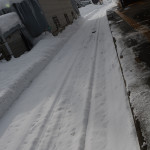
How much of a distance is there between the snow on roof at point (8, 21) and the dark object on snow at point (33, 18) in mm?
1067

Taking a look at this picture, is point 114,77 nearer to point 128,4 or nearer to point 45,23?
point 45,23

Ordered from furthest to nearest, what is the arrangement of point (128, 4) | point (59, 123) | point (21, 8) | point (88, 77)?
1. point (128, 4)
2. point (21, 8)
3. point (88, 77)
4. point (59, 123)

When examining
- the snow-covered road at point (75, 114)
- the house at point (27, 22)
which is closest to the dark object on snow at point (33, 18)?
the house at point (27, 22)

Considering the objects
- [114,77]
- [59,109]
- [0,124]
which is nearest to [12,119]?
[0,124]

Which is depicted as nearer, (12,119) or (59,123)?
(59,123)

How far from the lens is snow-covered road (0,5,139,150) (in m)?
3.12

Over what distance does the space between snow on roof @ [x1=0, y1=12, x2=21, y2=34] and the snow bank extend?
1957 mm

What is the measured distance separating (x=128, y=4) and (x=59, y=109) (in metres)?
13.5

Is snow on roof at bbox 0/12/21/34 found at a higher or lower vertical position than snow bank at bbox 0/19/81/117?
higher

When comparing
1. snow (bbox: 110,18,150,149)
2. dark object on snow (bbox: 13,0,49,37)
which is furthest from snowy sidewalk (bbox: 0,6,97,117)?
snow (bbox: 110,18,150,149)

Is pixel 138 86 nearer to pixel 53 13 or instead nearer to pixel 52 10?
pixel 53 13

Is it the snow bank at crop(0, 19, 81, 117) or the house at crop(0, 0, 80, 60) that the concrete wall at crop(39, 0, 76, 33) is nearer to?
the house at crop(0, 0, 80, 60)

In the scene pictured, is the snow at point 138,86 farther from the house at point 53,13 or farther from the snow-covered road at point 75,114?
the house at point 53,13

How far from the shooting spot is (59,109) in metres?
4.33
